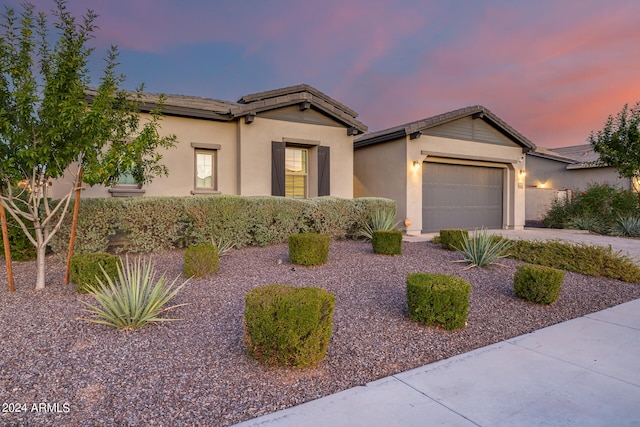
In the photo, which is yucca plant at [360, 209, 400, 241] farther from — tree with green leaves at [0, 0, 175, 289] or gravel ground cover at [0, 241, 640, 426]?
tree with green leaves at [0, 0, 175, 289]

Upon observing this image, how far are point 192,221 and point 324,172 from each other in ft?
15.0

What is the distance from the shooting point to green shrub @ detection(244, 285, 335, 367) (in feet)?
8.87

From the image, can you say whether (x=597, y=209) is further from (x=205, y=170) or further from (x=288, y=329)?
(x=288, y=329)

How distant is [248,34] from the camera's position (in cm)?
1180

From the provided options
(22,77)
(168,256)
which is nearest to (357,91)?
(168,256)

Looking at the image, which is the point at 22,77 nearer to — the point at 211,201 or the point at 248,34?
the point at 211,201

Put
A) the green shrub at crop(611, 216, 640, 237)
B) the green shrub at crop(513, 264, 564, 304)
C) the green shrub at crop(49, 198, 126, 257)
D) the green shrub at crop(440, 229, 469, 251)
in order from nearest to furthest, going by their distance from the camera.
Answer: the green shrub at crop(513, 264, 564, 304)
the green shrub at crop(49, 198, 126, 257)
the green shrub at crop(440, 229, 469, 251)
the green shrub at crop(611, 216, 640, 237)

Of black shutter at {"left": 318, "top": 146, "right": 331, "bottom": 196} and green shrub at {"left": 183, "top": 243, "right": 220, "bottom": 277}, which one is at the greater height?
black shutter at {"left": 318, "top": 146, "right": 331, "bottom": 196}

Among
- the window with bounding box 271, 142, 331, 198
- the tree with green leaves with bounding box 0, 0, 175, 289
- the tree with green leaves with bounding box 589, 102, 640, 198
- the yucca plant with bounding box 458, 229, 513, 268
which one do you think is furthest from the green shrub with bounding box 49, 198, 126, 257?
the tree with green leaves with bounding box 589, 102, 640, 198

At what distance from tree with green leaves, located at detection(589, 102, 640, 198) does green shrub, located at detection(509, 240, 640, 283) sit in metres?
7.79

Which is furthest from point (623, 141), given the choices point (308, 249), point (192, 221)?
point (192, 221)

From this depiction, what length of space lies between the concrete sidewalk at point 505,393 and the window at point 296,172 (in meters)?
7.99

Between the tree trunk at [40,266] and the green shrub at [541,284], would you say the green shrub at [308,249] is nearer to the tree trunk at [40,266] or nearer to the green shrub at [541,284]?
the green shrub at [541,284]

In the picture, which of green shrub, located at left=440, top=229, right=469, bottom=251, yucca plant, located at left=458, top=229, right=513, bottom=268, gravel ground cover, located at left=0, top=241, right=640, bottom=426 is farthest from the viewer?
green shrub, located at left=440, top=229, right=469, bottom=251
